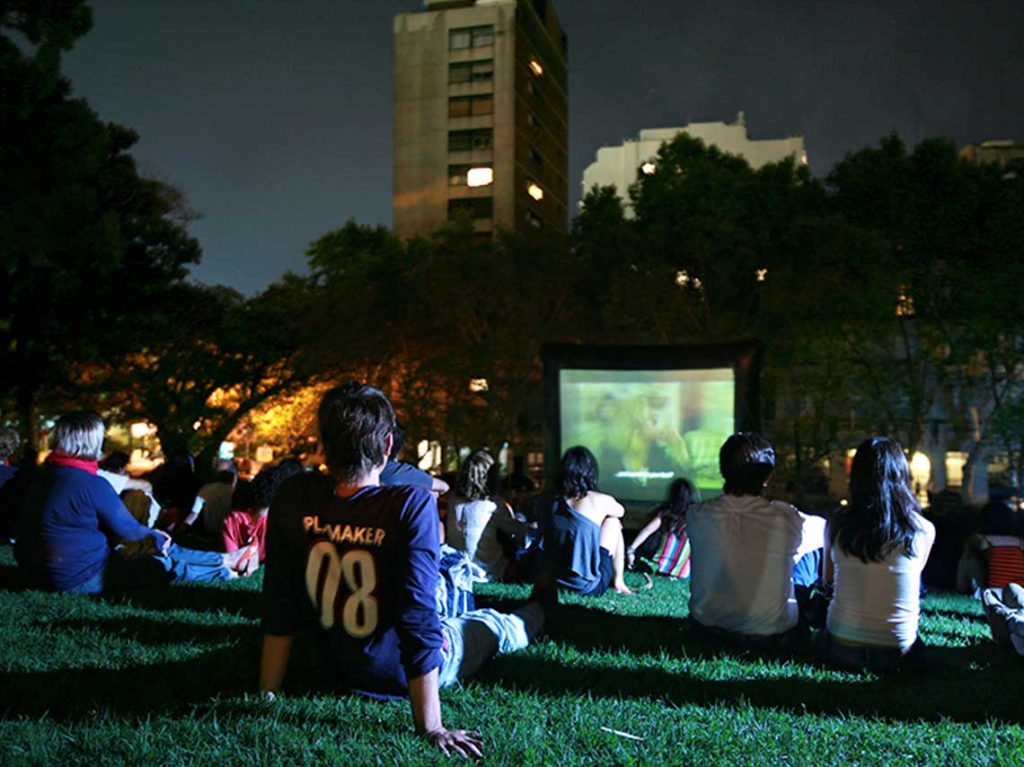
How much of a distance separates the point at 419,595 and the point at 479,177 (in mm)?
64258

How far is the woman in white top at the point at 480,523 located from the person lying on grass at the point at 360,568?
419 cm

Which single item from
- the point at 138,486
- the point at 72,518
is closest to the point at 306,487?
the point at 72,518

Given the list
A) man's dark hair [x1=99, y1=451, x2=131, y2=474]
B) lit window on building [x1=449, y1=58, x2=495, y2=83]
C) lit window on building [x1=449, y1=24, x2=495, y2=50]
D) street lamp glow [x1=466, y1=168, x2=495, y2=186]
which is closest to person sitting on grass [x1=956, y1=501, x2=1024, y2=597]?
man's dark hair [x1=99, y1=451, x2=131, y2=474]

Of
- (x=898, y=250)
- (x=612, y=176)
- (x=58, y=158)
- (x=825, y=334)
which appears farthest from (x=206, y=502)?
(x=612, y=176)

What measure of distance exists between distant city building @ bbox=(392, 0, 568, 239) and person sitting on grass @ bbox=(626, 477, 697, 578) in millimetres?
57024

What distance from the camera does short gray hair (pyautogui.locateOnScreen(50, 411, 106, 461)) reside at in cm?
621

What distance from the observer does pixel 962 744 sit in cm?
376

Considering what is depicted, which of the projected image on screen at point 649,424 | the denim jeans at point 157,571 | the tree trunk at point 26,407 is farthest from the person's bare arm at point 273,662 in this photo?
the tree trunk at point 26,407

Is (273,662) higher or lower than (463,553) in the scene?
lower

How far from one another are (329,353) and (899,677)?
73.3ft

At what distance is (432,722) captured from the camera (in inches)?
134

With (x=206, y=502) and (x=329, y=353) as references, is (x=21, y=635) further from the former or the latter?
(x=329, y=353)

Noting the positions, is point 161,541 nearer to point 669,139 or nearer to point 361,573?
point 361,573

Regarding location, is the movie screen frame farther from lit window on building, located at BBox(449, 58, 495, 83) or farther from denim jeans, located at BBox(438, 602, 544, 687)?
lit window on building, located at BBox(449, 58, 495, 83)
